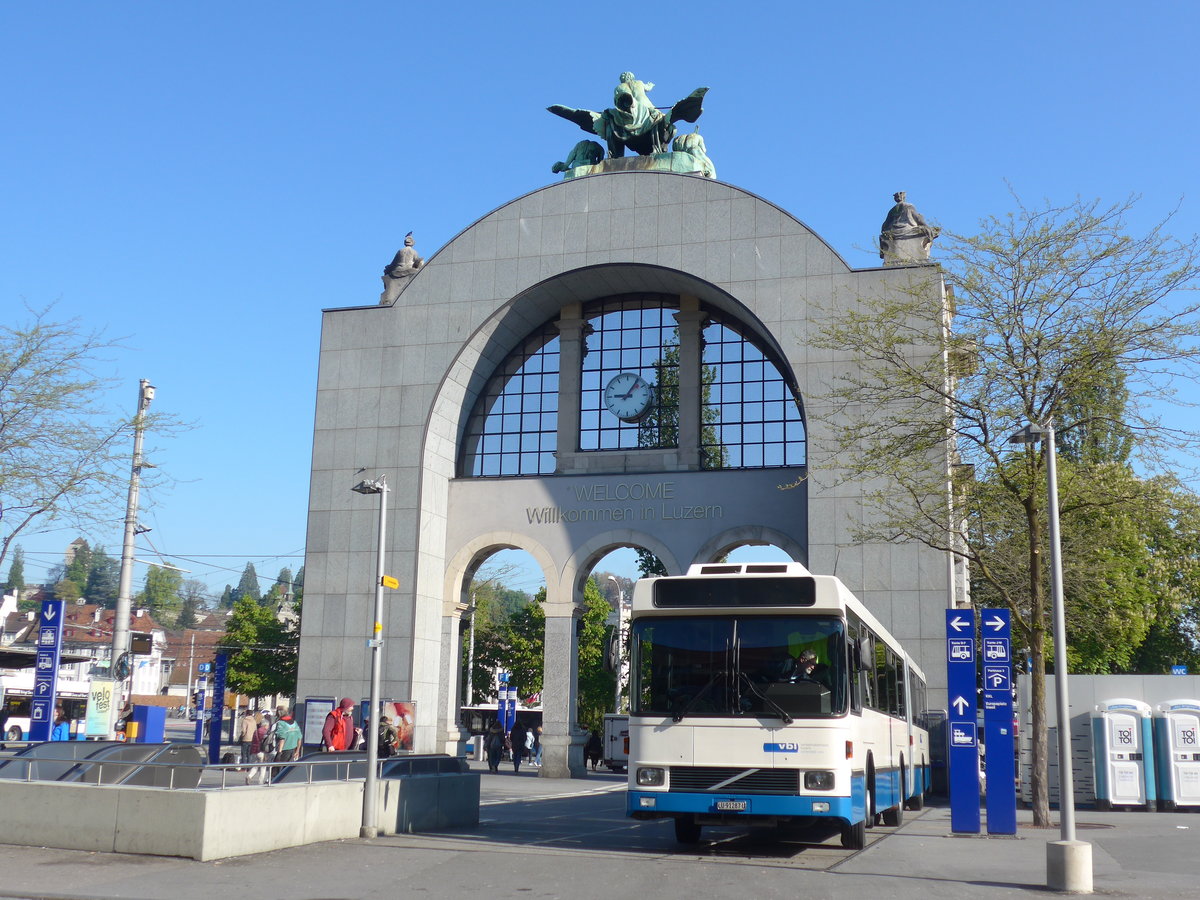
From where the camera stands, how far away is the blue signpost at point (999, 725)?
18234mm

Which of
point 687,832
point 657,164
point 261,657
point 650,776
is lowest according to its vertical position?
point 687,832

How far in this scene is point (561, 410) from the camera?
35062mm

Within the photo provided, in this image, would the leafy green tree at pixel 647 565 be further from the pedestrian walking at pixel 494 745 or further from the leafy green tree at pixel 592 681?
the leafy green tree at pixel 592 681

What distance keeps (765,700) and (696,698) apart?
821mm

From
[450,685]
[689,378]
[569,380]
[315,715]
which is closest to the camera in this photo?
[315,715]

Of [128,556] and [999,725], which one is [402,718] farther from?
[999,725]

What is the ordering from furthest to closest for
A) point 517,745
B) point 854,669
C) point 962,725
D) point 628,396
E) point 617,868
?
point 517,745 → point 628,396 → point 962,725 → point 854,669 → point 617,868

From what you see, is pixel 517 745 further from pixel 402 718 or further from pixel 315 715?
pixel 315 715

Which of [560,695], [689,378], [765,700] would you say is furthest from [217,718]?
[765,700]

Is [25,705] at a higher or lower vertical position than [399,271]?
lower

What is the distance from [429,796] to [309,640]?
1640 centimetres

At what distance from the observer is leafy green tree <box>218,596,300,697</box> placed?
7506 centimetres

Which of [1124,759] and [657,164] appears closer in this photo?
[1124,759]

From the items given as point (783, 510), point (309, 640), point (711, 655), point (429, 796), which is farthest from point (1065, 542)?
point (309, 640)
